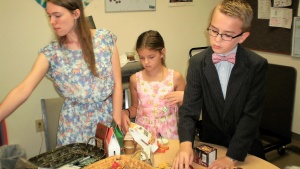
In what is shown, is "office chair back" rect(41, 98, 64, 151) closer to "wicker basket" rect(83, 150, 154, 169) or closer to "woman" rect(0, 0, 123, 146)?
"woman" rect(0, 0, 123, 146)

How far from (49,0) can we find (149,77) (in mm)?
883

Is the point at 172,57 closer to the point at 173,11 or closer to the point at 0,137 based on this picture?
the point at 173,11

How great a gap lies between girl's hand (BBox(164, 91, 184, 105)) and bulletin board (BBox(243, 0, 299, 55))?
6.39 ft

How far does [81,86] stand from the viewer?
181 cm

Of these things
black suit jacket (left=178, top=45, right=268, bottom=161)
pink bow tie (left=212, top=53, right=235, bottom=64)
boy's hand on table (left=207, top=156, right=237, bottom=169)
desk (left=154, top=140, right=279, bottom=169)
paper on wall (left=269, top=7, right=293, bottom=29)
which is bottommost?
desk (left=154, top=140, right=279, bottom=169)

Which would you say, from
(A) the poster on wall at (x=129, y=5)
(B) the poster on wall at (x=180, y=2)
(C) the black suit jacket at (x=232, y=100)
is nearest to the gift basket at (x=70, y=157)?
(C) the black suit jacket at (x=232, y=100)

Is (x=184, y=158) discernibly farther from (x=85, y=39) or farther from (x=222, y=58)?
(x=85, y=39)

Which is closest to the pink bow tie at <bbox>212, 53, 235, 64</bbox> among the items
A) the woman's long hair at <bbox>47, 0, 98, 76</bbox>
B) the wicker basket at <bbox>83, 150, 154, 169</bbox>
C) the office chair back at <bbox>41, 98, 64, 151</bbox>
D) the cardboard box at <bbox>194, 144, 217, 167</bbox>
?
the cardboard box at <bbox>194, 144, 217, 167</bbox>

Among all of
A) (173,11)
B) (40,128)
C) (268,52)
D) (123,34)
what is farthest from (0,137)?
(268,52)

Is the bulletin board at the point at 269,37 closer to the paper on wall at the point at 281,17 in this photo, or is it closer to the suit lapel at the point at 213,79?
the paper on wall at the point at 281,17

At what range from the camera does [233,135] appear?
155cm

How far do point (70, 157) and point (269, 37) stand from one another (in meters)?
3.02

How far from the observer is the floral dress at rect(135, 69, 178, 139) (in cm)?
211

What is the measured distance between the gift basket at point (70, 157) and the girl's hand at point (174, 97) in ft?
2.49
